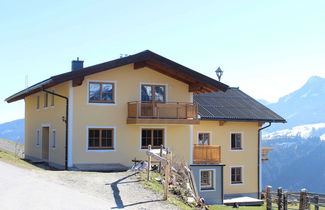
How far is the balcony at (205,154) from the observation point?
29.4 metres

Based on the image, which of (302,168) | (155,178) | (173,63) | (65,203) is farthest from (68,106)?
(302,168)

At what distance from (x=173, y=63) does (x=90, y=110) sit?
16.7 feet

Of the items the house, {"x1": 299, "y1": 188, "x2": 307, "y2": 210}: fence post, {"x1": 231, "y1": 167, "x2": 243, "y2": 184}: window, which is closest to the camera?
{"x1": 299, "y1": 188, "x2": 307, "y2": 210}: fence post

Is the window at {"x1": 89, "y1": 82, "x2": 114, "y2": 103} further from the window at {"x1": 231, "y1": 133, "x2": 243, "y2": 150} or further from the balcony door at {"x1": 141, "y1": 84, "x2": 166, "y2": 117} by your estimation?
the window at {"x1": 231, "y1": 133, "x2": 243, "y2": 150}

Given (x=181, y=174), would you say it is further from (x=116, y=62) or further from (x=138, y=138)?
(x=116, y=62)

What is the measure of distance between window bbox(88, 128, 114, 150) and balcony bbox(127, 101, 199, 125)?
4.11 feet

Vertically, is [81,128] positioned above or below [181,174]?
above

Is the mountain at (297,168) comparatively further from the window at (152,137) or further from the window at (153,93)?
the window at (153,93)

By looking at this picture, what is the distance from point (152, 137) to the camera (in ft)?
91.4

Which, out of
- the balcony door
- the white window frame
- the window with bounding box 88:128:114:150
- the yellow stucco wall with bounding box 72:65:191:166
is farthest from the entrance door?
the balcony door

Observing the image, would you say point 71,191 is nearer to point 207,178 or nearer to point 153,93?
point 153,93

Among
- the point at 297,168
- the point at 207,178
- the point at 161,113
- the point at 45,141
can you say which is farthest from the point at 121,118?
the point at 297,168

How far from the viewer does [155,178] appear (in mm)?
20078

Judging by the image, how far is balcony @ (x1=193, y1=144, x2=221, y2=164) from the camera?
2936 centimetres
